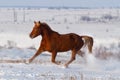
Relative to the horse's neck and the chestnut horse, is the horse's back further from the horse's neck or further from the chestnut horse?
the horse's neck

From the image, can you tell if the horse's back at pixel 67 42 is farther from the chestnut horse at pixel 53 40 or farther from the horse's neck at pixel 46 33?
the horse's neck at pixel 46 33

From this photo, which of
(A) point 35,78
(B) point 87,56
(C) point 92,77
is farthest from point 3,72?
(B) point 87,56

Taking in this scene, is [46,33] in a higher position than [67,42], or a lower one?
higher

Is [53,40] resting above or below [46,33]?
below

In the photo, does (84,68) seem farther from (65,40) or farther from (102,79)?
(102,79)

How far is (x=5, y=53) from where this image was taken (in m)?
22.0

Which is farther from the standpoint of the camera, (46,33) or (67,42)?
(67,42)

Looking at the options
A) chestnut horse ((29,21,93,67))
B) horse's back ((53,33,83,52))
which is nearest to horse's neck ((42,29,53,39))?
chestnut horse ((29,21,93,67))

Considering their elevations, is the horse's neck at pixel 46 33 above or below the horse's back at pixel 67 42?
above

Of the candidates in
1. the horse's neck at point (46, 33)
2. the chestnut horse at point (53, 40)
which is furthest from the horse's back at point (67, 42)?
the horse's neck at point (46, 33)

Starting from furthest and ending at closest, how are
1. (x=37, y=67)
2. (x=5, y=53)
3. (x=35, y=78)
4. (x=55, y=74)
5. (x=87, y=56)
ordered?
1. (x=5, y=53)
2. (x=87, y=56)
3. (x=37, y=67)
4. (x=55, y=74)
5. (x=35, y=78)

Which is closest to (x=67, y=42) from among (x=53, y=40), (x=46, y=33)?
(x=53, y=40)

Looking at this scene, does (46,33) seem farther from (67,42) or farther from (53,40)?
(67,42)

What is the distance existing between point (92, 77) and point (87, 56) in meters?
3.32
